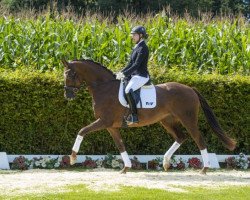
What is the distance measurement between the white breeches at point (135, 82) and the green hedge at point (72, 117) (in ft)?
8.20

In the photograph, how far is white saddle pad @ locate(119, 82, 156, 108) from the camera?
42.0ft

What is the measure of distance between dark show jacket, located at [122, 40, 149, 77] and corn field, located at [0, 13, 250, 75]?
4516 mm

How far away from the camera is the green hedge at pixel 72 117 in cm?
1480

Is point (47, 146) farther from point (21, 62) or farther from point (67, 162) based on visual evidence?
point (21, 62)

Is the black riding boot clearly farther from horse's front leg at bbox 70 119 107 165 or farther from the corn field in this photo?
the corn field

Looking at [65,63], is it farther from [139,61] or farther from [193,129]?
[193,129]

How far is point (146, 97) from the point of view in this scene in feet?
42.2

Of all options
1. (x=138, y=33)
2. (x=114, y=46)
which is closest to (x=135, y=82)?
(x=138, y=33)

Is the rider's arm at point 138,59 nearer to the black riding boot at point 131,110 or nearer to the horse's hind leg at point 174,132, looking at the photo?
the black riding boot at point 131,110

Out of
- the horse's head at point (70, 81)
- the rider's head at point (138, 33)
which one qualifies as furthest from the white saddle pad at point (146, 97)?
the rider's head at point (138, 33)

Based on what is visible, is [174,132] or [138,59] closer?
[138,59]

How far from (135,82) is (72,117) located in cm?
294

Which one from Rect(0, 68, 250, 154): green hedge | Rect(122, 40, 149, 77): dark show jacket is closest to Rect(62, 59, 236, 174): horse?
Rect(122, 40, 149, 77): dark show jacket

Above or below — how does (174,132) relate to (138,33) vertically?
below
